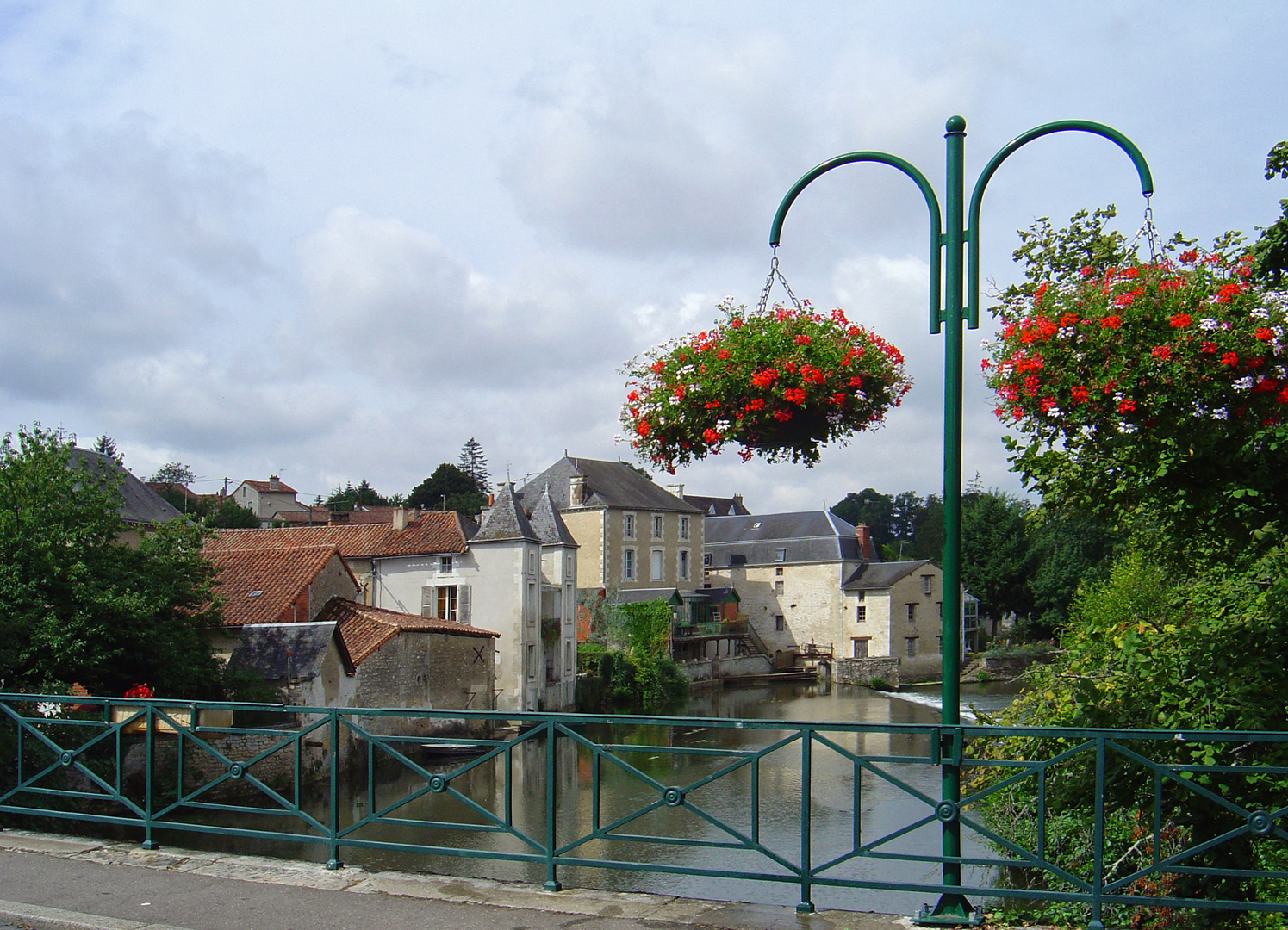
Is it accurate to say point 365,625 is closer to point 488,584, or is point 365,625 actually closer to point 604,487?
point 488,584

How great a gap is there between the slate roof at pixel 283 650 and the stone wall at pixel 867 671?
106 ft

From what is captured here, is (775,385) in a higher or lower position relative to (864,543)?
higher

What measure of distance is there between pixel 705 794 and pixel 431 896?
56.2 feet

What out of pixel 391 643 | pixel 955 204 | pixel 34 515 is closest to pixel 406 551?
pixel 391 643

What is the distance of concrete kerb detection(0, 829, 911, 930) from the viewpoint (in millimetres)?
5066

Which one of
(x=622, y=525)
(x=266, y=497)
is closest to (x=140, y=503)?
(x=622, y=525)

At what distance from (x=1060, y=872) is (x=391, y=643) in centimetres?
2427

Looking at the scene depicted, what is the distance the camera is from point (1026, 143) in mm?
5273

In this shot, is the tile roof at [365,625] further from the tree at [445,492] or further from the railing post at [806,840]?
the tree at [445,492]

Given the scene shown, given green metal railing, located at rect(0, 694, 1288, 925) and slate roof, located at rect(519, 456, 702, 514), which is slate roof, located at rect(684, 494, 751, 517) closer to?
slate roof, located at rect(519, 456, 702, 514)

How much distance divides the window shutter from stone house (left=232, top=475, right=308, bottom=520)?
2306 inches

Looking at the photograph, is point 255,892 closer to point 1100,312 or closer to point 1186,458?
point 1100,312

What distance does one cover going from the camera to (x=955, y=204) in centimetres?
516

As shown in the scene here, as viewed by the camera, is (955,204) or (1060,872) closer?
(1060,872)
